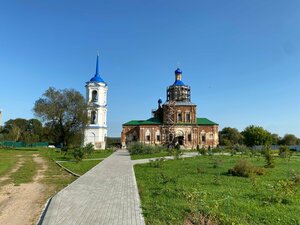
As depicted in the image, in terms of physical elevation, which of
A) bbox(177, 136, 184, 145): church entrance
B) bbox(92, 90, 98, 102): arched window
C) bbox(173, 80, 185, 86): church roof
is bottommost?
bbox(177, 136, 184, 145): church entrance

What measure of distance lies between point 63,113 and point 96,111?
10004 millimetres

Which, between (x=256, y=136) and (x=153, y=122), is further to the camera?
(x=256, y=136)

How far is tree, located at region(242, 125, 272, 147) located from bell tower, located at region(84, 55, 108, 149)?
36.8 metres

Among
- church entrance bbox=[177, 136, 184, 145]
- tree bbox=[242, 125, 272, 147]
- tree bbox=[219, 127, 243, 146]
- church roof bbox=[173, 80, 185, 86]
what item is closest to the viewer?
church entrance bbox=[177, 136, 184, 145]

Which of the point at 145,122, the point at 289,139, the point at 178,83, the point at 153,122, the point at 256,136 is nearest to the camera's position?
the point at 153,122

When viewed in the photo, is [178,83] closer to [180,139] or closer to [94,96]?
[180,139]

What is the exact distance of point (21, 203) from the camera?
8.45m

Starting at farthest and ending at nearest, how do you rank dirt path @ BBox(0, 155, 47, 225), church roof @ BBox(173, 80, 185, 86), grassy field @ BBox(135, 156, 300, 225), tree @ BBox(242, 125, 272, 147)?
tree @ BBox(242, 125, 272, 147) < church roof @ BBox(173, 80, 185, 86) < dirt path @ BBox(0, 155, 47, 225) < grassy field @ BBox(135, 156, 300, 225)

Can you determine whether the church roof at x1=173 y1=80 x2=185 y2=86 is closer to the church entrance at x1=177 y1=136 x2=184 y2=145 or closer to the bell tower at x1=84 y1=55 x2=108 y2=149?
the church entrance at x1=177 y1=136 x2=184 y2=145

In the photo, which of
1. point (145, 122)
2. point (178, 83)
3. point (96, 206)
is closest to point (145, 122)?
point (145, 122)

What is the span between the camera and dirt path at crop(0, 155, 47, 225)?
22.4 ft

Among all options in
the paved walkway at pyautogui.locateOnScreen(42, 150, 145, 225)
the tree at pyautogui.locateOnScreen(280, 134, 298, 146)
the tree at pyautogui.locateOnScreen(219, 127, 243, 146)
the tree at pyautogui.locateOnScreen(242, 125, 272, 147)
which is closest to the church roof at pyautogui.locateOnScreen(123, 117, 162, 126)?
the tree at pyautogui.locateOnScreen(242, 125, 272, 147)

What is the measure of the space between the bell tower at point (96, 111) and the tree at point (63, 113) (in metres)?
6.90

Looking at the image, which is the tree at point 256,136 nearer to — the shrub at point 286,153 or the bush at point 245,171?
the shrub at point 286,153
